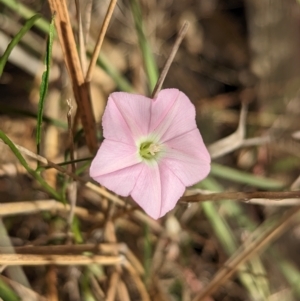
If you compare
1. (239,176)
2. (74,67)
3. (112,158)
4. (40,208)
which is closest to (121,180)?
(112,158)

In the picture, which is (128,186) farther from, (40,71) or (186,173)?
(40,71)

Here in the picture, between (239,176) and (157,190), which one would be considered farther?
(239,176)

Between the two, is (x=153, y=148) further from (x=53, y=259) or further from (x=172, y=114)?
(x=53, y=259)

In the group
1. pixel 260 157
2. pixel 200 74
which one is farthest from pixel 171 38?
pixel 260 157

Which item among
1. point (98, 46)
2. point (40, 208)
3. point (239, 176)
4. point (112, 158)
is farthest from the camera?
point (239, 176)

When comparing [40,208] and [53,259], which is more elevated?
[40,208]

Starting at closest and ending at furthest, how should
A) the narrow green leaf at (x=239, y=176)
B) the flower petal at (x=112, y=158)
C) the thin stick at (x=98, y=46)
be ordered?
the flower petal at (x=112, y=158)
the thin stick at (x=98, y=46)
the narrow green leaf at (x=239, y=176)

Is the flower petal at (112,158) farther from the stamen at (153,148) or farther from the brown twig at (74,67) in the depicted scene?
the brown twig at (74,67)

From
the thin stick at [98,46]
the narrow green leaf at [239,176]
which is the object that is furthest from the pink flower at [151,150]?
the narrow green leaf at [239,176]

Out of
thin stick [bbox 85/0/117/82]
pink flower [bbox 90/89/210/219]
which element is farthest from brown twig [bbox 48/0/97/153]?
pink flower [bbox 90/89/210/219]
